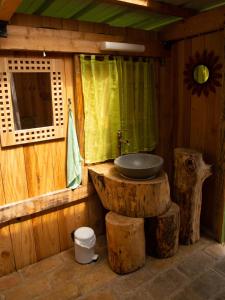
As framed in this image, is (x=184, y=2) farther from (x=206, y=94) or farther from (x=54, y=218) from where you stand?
(x=54, y=218)

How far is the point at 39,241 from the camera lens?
97.3 inches

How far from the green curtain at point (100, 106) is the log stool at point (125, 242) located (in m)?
0.71

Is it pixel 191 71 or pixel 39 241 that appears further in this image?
pixel 191 71

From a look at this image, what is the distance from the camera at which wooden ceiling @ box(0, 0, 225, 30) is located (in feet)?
6.86

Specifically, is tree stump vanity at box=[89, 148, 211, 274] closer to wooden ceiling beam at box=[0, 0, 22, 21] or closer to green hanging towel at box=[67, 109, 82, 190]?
green hanging towel at box=[67, 109, 82, 190]

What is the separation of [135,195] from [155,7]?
5.36 ft

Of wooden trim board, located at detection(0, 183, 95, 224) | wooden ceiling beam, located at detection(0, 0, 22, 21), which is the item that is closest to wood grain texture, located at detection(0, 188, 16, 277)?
wooden trim board, located at detection(0, 183, 95, 224)

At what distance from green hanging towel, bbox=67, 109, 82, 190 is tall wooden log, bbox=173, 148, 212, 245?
1021 millimetres

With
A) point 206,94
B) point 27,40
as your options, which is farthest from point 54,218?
point 206,94

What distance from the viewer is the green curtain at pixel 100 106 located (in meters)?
2.44

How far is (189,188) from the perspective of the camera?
2.53 metres

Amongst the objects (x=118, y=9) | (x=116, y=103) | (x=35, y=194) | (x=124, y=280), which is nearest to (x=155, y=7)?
(x=118, y=9)

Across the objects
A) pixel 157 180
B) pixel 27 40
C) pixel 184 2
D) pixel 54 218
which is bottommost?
pixel 54 218

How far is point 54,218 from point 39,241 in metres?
0.26
